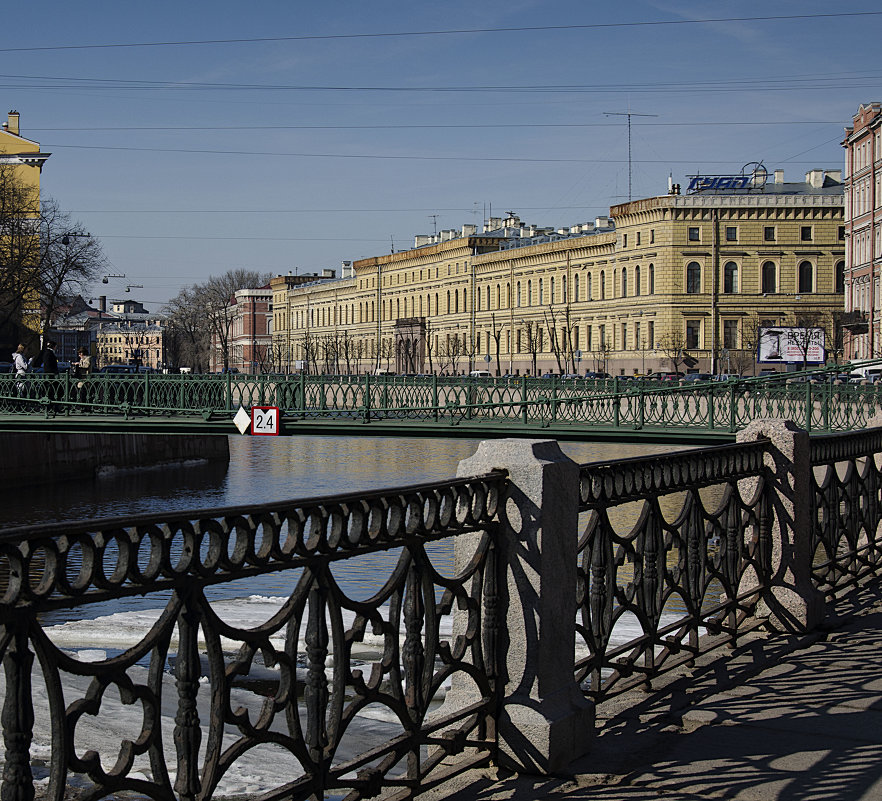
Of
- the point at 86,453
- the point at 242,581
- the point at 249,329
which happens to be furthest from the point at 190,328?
the point at 242,581

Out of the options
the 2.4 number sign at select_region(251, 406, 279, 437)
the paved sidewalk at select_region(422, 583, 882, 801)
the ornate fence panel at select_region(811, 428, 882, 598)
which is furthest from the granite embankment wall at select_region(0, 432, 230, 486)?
the paved sidewalk at select_region(422, 583, 882, 801)

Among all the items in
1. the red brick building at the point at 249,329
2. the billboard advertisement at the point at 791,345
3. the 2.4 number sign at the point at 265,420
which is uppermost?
the red brick building at the point at 249,329

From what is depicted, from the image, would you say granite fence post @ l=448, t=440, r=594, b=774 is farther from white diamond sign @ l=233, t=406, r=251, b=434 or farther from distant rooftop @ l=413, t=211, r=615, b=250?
distant rooftop @ l=413, t=211, r=615, b=250

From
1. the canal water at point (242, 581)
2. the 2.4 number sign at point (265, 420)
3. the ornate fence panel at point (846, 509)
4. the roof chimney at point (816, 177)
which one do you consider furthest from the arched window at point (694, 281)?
the ornate fence panel at point (846, 509)

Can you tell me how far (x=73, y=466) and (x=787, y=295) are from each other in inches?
2012

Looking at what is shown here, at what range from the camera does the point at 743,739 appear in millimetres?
5137

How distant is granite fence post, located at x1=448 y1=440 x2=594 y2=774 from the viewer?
4770 millimetres

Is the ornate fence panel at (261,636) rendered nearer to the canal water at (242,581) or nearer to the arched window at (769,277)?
the canal water at (242,581)

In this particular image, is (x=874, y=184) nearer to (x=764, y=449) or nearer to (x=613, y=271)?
(x=613, y=271)

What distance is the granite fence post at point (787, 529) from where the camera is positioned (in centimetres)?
734

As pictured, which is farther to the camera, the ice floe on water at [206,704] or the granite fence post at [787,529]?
the ice floe on water at [206,704]

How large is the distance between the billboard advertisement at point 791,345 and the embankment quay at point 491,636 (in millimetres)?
58319

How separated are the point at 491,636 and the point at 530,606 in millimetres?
193

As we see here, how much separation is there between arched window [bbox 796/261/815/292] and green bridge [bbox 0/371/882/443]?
5093 cm
